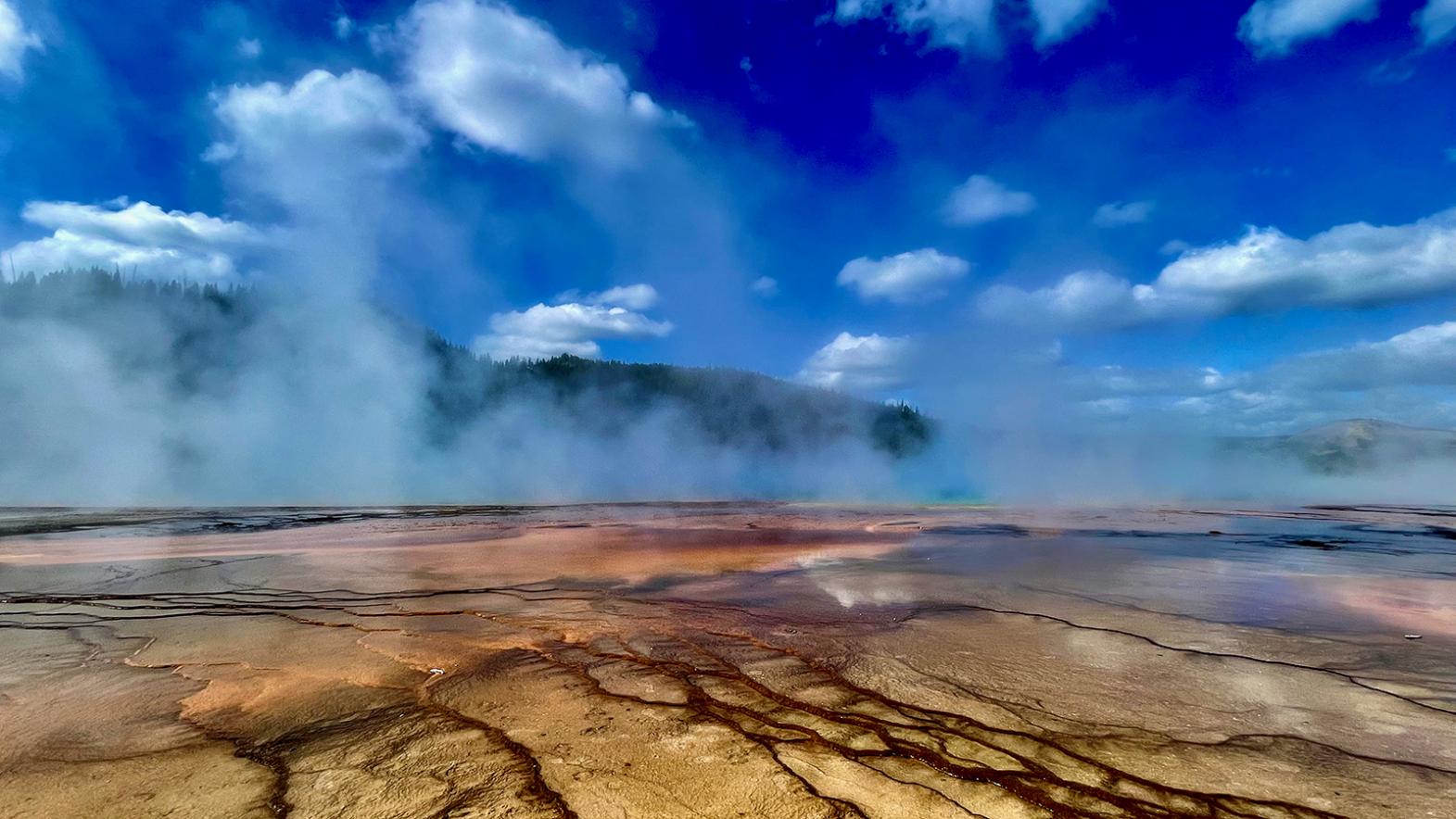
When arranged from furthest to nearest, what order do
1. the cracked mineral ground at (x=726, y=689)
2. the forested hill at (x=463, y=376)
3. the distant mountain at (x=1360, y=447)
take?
the distant mountain at (x=1360, y=447) < the forested hill at (x=463, y=376) < the cracked mineral ground at (x=726, y=689)

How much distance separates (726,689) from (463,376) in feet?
154

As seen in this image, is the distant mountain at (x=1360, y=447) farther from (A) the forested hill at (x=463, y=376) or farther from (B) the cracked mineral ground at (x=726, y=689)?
(B) the cracked mineral ground at (x=726, y=689)

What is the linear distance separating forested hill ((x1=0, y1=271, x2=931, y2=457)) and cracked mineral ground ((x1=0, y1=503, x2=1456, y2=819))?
2872 cm

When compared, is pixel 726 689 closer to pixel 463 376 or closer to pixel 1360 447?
pixel 463 376

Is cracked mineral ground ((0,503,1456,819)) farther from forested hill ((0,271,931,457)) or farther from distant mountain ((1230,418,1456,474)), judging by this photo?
distant mountain ((1230,418,1456,474))

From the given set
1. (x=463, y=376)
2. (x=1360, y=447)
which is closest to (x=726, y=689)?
(x=463, y=376)

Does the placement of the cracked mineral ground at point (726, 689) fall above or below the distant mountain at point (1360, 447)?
below

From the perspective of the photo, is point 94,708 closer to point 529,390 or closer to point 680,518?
point 680,518

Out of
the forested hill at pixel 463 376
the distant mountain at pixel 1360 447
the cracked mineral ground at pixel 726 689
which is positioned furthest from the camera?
the distant mountain at pixel 1360 447

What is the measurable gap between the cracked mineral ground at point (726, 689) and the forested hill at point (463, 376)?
94.2 feet

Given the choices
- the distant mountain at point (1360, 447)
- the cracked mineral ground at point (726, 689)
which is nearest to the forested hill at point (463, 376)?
the cracked mineral ground at point (726, 689)

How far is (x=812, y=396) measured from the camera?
241ft

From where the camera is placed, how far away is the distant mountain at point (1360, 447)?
2178 inches

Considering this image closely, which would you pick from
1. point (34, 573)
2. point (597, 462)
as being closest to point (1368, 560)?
point (34, 573)
